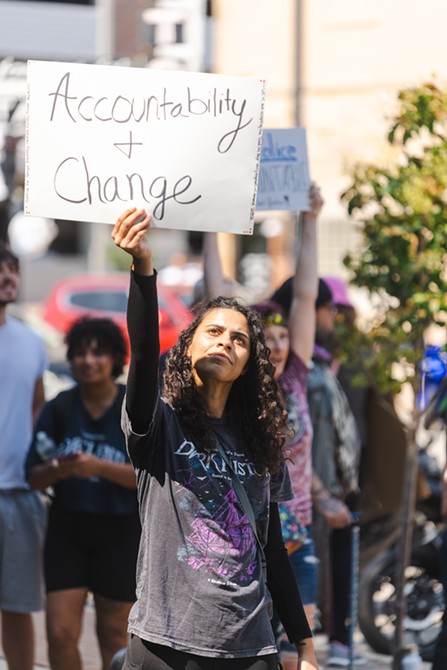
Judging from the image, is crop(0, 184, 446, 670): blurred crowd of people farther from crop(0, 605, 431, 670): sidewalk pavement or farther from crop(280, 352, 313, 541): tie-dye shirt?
crop(0, 605, 431, 670): sidewalk pavement

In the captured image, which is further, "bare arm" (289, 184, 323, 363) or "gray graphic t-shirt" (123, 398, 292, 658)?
"bare arm" (289, 184, 323, 363)

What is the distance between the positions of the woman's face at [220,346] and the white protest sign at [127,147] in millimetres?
319

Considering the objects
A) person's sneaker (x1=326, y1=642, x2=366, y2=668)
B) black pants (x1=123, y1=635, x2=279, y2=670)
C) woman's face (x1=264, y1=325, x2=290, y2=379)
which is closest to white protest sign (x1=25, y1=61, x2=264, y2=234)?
black pants (x1=123, y1=635, x2=279, y2=670)

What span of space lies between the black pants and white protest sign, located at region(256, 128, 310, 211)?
2.52 meters

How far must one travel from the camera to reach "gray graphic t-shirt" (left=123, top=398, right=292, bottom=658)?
391cm

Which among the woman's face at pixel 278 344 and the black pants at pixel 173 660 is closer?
the black pants at pixel 173 660

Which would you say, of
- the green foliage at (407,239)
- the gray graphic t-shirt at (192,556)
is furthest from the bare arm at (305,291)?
the gray graphic t-shirt at (192,556)

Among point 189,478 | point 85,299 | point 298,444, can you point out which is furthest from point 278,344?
point 85,299

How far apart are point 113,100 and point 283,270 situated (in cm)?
2014

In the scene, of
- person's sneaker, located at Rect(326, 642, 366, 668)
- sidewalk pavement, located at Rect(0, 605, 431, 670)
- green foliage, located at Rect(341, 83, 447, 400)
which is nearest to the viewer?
green foliage, located at Rect(341, 83, 447, 400)

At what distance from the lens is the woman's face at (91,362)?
20.1ft

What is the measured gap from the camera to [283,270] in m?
24.4

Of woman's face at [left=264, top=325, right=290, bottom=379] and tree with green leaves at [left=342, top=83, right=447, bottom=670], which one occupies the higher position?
tree with green leaves at [left=342, top=83, right=447, bottom=670]

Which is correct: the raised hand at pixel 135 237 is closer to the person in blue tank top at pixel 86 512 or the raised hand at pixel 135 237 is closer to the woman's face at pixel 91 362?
the person in blue tank top at pixel 86 512
